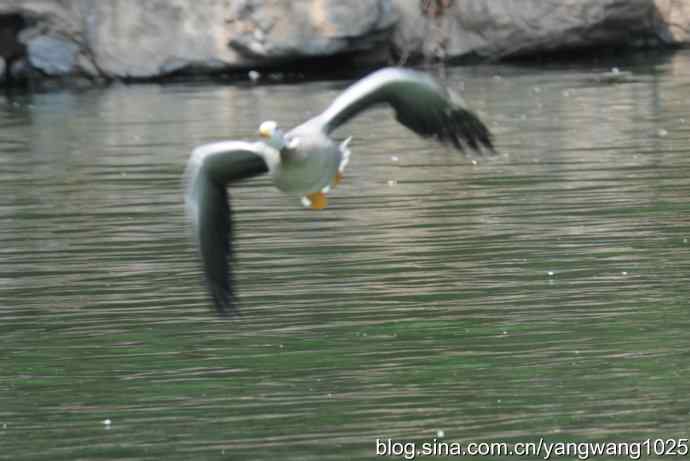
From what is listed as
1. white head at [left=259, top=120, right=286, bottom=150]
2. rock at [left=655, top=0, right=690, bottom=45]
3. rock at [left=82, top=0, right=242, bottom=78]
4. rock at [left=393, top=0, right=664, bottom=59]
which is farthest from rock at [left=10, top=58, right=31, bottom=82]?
white head at [left=259, top=120, right=286, bottom=150]

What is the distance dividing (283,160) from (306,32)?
46.9 ft

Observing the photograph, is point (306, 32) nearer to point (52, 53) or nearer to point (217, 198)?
point (52, 53)

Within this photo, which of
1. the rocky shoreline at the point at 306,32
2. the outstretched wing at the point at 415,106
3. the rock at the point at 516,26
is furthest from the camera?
the rock at the point at 516,26

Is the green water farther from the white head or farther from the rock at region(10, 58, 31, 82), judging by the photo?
the rock at region(10, 58, 31, 82)

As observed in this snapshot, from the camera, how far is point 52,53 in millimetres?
22875

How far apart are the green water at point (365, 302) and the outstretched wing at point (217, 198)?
0.32m

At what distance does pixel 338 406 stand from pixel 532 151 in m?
7.58

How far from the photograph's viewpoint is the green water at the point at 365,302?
21.6 ft

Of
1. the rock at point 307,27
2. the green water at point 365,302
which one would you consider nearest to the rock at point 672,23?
the rock at point 307,27

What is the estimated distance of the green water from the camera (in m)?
6.60

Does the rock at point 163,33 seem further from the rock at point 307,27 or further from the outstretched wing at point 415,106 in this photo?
the outstretched wing at point 415,106

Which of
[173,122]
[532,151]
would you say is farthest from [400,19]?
[532,151]

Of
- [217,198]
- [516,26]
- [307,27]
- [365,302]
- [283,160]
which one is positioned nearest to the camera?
[283,160]

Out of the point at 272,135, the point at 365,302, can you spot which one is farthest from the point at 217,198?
the point at 365,302
